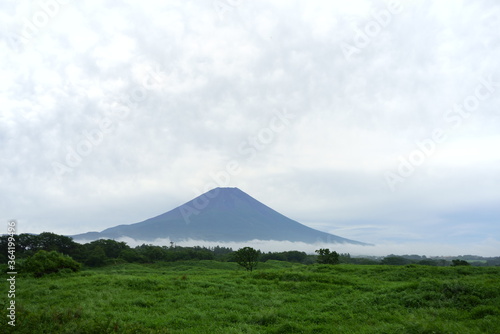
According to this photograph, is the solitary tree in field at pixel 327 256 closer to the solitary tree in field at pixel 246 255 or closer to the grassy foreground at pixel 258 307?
the solitary tree in field at pixel 246 255

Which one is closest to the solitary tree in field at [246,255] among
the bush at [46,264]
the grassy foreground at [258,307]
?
the grassy foreground at [258,307]

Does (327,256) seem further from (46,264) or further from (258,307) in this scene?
(46,264)

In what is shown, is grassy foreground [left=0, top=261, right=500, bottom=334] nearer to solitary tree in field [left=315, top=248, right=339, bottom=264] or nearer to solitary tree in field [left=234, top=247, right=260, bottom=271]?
solitary tree in field [left=315, top=248, right=339, bottom=264]

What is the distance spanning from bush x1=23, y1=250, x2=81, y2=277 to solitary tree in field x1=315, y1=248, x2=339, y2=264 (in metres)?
27.4

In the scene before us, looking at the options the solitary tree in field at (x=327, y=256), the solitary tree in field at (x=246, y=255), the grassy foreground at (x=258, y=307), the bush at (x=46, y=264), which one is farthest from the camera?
the solitary tree in field at (x=246, y=255)

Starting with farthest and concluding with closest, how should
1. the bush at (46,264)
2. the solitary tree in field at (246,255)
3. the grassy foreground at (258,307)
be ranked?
the solitary tree in field at (246,255) → the bush at (46,264) → the grassy foreground at (258,307)

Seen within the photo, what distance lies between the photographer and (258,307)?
14.7 metres

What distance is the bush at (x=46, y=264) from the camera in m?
29.0

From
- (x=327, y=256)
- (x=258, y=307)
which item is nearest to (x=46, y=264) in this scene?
(x=258, y=307)

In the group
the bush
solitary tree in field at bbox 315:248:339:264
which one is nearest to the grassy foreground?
the bush

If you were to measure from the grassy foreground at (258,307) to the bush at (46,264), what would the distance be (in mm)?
10090

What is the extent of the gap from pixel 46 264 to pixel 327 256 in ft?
98.7

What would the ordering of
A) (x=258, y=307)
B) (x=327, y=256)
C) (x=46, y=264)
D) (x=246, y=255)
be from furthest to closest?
(x=246, y=255) < (x=327, y=256) < (x=46, y=264) < (x=258, y=307)

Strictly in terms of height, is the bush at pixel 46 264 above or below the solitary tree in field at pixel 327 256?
below
